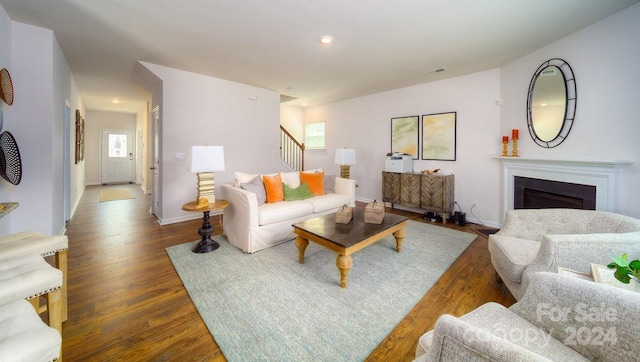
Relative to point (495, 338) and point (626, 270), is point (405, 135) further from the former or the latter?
point (495, 338)

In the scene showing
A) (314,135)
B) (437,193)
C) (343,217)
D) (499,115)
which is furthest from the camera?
(314,135)

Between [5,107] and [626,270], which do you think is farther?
[5,107]

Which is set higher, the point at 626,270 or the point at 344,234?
the point at 626,270

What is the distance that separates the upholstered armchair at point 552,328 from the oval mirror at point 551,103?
2.93m

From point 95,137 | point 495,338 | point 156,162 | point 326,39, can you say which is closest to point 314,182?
point 326,39

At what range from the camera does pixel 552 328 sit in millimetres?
1052

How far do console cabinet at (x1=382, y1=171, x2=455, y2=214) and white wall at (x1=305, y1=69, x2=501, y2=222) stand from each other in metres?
0.42

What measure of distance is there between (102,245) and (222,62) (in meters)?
2.97

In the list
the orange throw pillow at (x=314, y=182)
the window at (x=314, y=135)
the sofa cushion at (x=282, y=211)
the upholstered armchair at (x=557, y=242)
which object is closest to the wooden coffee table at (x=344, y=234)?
the sofa cushion at (x=282, y=211)

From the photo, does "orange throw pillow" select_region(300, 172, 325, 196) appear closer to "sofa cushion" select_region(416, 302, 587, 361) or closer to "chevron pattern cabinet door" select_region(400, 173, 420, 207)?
"chevron pattern cabinet door" select_region(400, 173, 420, 207)

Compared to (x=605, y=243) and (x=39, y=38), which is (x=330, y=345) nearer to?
(x=605, y=243)

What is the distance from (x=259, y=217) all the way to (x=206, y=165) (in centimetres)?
87

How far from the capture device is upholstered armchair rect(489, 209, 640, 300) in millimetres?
1487

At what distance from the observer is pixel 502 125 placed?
395 cm
